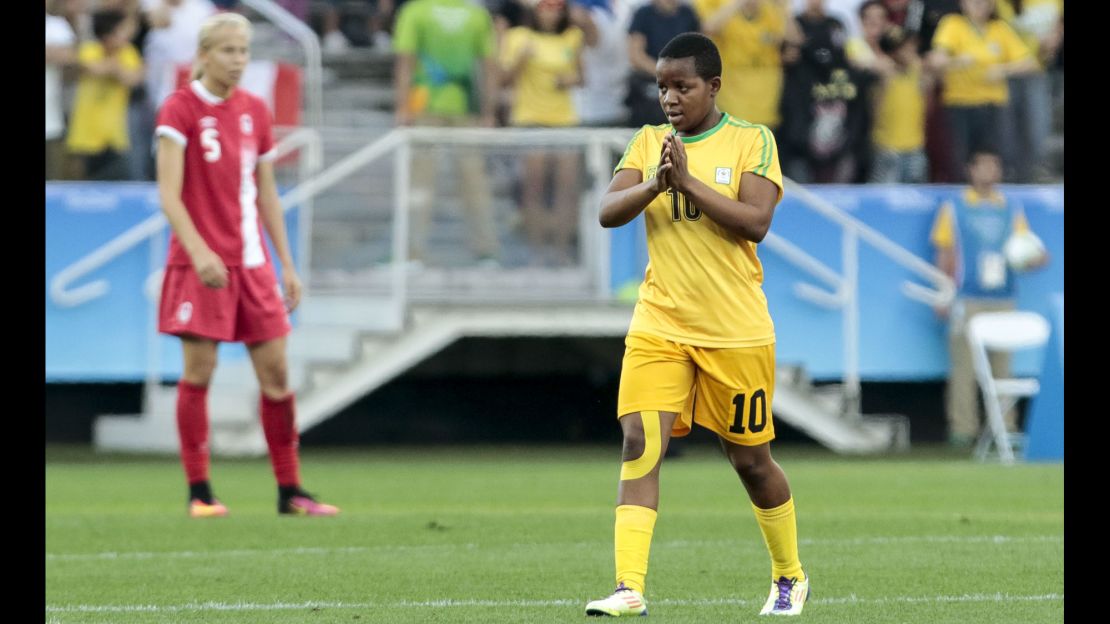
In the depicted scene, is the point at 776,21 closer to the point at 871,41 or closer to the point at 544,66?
the point at 871,41

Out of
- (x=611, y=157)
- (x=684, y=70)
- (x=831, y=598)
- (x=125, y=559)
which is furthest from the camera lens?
(x=611, y=157)

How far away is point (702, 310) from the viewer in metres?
6.32

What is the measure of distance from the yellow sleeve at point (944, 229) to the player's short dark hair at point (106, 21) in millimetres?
7469

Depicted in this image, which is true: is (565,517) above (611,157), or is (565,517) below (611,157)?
below

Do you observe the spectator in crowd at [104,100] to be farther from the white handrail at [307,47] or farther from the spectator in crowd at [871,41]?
the spectator in crowd at [871,41]

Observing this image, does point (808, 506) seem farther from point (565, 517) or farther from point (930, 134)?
point (930, 134)

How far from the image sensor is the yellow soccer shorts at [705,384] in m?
6.28

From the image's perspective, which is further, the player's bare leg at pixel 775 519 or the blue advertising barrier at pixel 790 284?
the blue advertising barrier at pixel 790 284

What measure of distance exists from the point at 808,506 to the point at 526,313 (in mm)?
5631

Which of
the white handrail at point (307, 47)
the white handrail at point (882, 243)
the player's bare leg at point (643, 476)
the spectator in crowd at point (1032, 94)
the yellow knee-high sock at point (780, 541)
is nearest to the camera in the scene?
the player's bare leg at point (643, 476)

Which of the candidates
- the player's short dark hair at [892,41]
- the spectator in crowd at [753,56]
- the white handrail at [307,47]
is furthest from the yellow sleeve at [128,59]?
the player's short dark hair at [892,41]

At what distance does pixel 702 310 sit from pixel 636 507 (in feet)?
2.24

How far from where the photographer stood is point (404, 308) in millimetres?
16250
